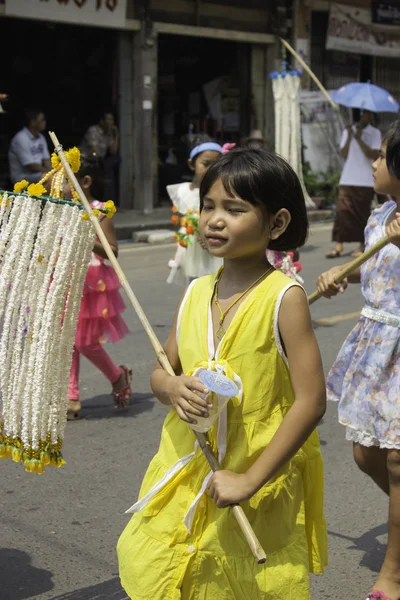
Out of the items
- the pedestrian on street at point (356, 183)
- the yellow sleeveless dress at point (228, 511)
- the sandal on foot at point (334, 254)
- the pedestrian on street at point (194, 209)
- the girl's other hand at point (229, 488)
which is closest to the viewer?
the girl's other hand at point (229, 488)

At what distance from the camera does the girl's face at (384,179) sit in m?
3.16

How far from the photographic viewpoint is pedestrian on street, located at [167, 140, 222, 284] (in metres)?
5.68

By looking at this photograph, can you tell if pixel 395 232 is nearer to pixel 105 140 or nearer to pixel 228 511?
pixel 228 511

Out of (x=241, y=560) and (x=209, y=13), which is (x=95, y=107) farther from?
(x=241, y=560)

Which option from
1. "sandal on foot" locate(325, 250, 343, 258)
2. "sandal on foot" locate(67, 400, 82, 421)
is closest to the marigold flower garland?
"sandal on foot" locate(67, 400, 82, 421)

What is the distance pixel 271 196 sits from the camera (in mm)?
2309

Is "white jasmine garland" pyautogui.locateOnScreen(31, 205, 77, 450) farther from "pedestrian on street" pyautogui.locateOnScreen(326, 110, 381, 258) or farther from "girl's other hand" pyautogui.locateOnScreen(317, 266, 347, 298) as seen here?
"pedestrian on street" pyautogui.locateOnScreen(326, 110, 381, 258)

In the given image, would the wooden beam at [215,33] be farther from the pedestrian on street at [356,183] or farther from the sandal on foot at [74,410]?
the sandal on foot at [74,410]

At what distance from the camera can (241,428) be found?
2266 millimetres

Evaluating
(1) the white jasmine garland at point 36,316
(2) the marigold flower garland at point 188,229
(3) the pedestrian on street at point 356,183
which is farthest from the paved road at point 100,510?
(3) the pedestrian on street at point 356,183

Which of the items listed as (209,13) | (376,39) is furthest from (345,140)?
(376,39)

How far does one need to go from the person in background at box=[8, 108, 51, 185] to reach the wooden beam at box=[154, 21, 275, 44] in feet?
9.79

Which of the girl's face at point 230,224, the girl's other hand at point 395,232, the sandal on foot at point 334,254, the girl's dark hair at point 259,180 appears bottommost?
the sandal on foot at point 334,254

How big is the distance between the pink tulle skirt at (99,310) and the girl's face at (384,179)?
7.84 feet
